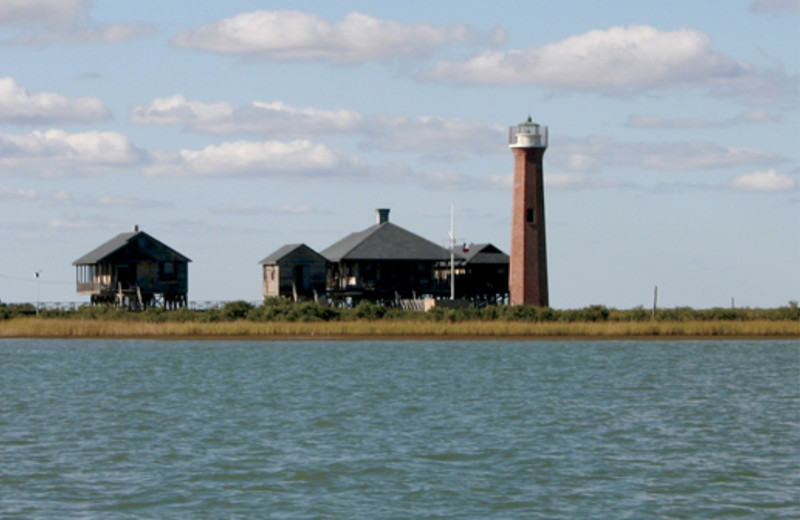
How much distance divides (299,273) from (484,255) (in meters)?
14.3

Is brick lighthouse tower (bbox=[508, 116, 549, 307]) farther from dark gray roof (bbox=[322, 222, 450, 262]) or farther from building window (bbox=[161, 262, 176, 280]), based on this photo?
building window (bbox=[161, 262, 176, 280])

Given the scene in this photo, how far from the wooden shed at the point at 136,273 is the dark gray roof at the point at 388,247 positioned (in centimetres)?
1073

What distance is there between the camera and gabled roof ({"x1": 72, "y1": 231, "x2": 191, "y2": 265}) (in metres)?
83.5

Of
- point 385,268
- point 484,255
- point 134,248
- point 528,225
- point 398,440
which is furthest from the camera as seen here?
point 484,255

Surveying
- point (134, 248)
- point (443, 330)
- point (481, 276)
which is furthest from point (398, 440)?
point (481, 276)

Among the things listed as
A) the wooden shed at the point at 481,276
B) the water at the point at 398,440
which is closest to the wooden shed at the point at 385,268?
the wooden shed at the point at 481,276

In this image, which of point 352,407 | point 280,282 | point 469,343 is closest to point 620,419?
point 352,407

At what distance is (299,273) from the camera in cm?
8675

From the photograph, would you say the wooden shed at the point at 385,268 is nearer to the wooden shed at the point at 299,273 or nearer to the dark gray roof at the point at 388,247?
the dark gray roof at the point at 388,247

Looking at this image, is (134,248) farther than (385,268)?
No

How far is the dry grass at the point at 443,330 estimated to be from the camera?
6575 cm

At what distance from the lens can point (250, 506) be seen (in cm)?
2145

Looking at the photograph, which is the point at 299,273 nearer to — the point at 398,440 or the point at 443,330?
the point at 443,330

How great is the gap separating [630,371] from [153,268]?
41611 millimetres
